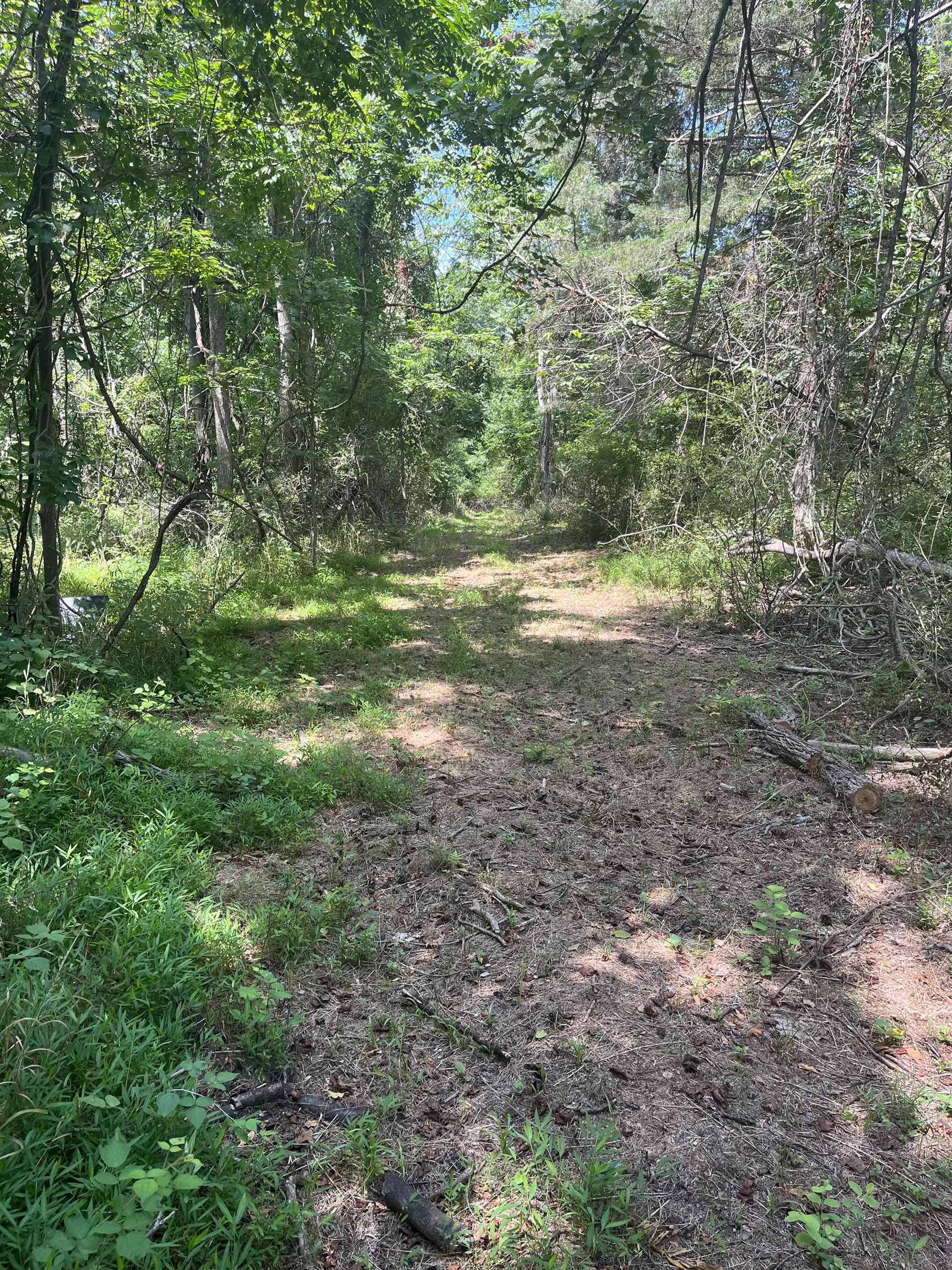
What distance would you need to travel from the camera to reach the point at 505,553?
14.6m

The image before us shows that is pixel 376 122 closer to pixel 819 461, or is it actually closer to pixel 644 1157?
pixel 819 461

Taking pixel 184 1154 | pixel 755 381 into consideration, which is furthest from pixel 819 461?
pixel 184 1154

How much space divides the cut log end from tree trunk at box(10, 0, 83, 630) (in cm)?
517

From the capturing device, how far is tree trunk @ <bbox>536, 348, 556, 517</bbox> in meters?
17.4

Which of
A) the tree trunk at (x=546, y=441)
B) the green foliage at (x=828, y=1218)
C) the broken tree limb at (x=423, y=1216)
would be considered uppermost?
the tree trunk at (x=546, y=441)

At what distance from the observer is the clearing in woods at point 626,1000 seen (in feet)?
6.14

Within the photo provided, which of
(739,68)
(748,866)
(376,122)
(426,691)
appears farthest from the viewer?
(376,122)

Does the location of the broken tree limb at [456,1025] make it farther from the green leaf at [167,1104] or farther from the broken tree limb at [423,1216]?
the green leaf at [167,1104]

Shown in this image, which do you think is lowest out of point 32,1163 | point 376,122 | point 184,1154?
point 184,1154

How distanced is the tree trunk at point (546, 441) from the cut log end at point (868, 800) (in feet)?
44.4

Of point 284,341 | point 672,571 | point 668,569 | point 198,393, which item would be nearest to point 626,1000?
point 672,571

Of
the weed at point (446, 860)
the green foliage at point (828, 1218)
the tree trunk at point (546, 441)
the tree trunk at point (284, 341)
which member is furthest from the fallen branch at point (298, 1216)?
the tree trunk at point (546, 441)

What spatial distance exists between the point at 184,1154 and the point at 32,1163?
32cm

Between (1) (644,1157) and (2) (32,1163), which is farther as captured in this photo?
(1) (644,1157)
